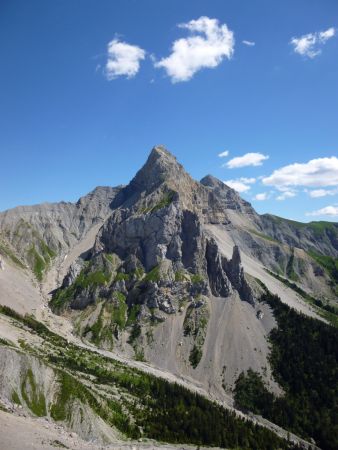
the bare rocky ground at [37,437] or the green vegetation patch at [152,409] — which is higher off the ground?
the bare rocky ground at [37,437]

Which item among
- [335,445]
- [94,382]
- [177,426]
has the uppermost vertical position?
[94,382]

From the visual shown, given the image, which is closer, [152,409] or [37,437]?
[37,437]

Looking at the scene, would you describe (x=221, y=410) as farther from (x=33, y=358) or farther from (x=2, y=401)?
(x=2, y=401)

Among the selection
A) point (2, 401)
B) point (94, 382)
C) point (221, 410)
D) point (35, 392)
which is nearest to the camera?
point (2, 401)

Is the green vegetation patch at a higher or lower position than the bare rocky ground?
lower

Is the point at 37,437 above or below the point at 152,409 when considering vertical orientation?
above

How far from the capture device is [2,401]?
11481 centimetres

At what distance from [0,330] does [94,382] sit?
46556 mm

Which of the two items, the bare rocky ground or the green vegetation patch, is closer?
the bare rocky ground

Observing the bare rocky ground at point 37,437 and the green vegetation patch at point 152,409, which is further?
the green vegetation patch at point 152,409

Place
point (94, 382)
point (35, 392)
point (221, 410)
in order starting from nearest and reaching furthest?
point (35, 392) < point (94, 382) < point (221, 410)

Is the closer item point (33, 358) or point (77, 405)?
point (77, 405)

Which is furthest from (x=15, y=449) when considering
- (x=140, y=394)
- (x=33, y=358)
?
(x=140, y=394)

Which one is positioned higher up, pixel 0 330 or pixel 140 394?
pixel 0 330
